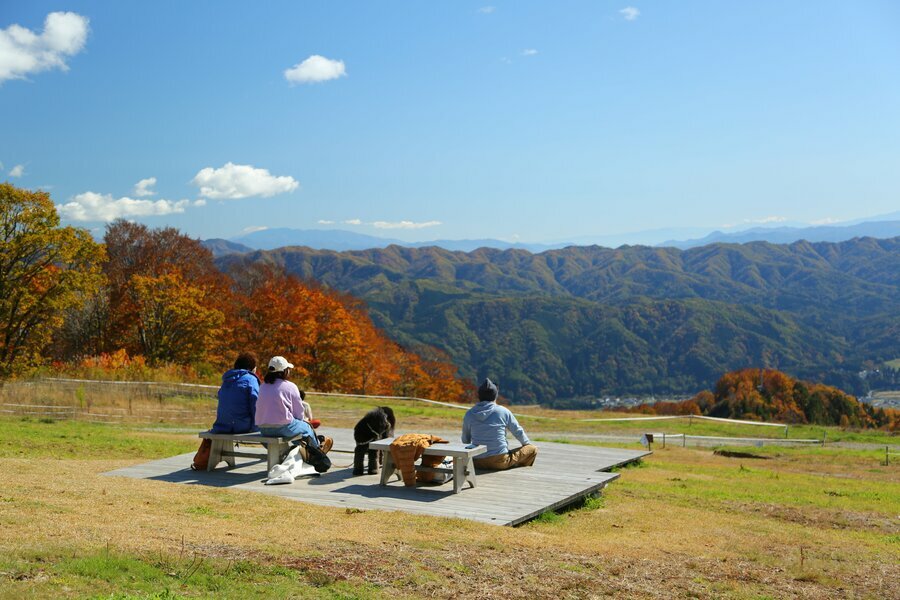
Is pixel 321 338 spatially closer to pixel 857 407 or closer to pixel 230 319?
pixel 230 319

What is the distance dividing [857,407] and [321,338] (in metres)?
39.6

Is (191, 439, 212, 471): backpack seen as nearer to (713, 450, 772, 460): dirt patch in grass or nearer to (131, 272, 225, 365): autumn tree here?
(713, 450, 772, 460): dirt patch in grass

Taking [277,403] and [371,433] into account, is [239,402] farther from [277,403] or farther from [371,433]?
[371,433]

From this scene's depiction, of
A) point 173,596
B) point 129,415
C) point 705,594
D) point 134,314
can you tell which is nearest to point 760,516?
point 705,594

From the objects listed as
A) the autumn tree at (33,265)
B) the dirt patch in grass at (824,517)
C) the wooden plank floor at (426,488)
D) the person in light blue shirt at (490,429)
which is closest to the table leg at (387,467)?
the wooden plank floor at (426,488)

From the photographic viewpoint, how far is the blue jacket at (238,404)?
11.7 metres

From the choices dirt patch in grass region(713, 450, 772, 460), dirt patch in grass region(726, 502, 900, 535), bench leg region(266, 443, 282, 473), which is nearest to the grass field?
dirt patch in grass region(726, 502, 900, 535)

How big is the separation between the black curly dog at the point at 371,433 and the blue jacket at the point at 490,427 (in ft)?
3.96

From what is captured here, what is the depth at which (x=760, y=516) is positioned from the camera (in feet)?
38.6

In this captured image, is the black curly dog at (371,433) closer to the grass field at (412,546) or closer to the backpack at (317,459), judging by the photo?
the backpack at (317,459)

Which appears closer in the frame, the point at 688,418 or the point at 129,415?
the point at 129,415

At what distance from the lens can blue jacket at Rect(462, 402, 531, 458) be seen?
12.0 metres

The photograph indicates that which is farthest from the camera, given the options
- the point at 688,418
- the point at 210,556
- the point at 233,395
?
Answer: the point at 688,418

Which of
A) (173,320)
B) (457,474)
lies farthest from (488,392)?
(173,320)
